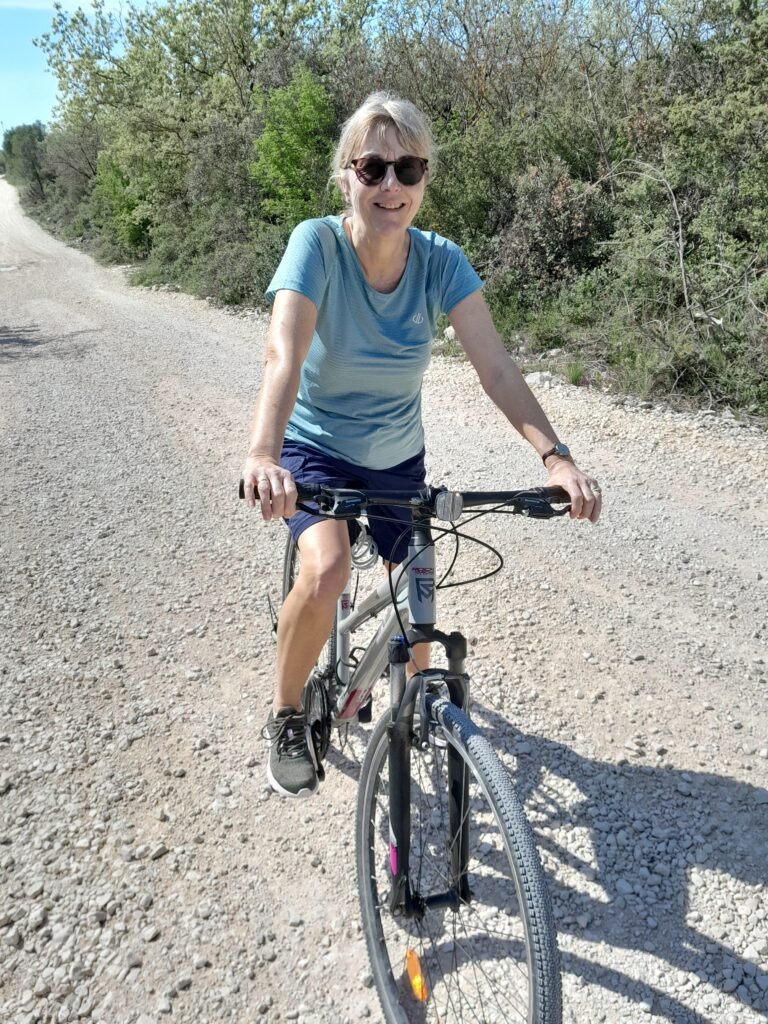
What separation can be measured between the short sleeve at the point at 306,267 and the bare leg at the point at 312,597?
699mm

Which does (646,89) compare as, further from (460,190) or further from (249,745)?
(249,745)

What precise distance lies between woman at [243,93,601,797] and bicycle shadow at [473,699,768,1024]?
37.7 inches

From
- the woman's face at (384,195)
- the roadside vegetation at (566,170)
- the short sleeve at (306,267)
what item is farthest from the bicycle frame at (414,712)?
the roadside vegetation at (566,170)

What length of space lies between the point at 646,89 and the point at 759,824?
9.82 m

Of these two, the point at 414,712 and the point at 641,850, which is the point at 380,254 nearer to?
the point at 414,712

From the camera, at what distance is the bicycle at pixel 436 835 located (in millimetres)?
1653

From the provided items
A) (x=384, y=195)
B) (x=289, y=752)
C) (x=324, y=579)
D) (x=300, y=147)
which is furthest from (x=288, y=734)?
(x=300, y=147)

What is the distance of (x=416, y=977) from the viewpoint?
6.68 ft

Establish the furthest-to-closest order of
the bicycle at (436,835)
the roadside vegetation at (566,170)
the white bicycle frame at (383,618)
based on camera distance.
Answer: the roadside vegetation at (566,170) < the white bicycle frame at (383,618) < the bicycle at (436,835)

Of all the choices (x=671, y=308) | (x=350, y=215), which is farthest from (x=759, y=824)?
(x=671, y=308)

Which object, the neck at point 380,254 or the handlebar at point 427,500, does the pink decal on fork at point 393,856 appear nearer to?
the handlebar at point 427,500

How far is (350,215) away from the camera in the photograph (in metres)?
2.31

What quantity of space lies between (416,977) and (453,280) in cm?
209

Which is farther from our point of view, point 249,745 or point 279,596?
point 279,596
